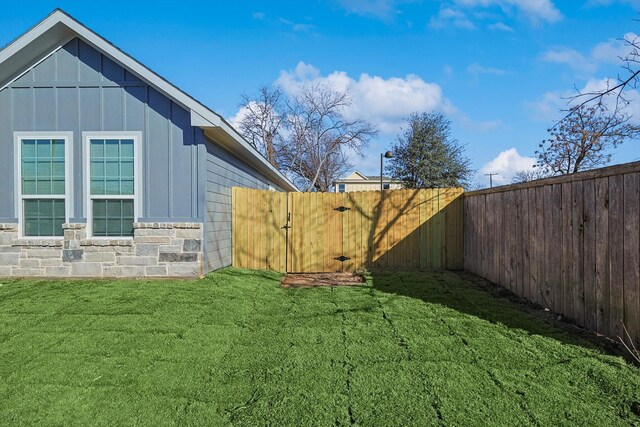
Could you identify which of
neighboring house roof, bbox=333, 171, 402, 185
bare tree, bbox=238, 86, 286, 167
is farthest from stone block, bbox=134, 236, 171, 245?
neighboring house roof, bbox=333, 171, 402, 185

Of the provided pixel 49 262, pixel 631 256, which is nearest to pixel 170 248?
pixel 49 262

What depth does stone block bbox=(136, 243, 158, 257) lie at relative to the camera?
6.05 meters

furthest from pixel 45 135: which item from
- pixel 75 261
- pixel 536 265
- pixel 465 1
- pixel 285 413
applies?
pixel 536 265

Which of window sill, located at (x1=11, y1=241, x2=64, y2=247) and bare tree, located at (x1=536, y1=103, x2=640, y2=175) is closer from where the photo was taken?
window sill, located at (x1=11, y1=241, x2=64, y2=247)

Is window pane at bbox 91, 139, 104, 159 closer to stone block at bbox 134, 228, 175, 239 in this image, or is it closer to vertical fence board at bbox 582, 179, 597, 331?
stone block at bbox 134, 228, 175, 239

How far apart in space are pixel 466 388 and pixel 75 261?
6.17 m

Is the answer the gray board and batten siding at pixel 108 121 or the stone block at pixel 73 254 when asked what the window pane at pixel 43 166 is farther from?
the stone block at pixel 73 254

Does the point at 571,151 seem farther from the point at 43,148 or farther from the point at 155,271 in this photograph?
the point at 43,148

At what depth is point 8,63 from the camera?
19.1 feet

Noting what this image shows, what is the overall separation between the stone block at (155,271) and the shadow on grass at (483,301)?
11.6ft

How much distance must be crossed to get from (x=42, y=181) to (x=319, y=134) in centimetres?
2201

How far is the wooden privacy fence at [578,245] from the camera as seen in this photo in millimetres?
3195

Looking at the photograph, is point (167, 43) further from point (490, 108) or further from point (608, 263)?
point (608, 263)

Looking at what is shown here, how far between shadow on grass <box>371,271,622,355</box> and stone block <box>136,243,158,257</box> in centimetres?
372
